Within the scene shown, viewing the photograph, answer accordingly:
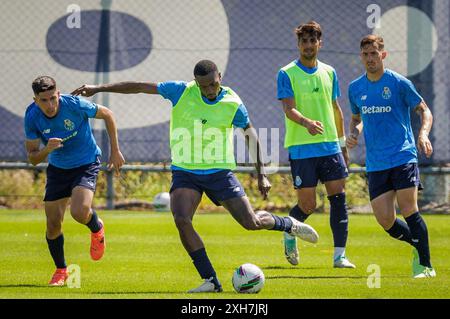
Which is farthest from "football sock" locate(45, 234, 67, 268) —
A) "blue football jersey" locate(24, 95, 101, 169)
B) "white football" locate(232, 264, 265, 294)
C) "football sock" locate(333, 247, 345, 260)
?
"football sock" locate(333, 247, 345, 260)

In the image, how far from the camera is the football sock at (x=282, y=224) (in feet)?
32.6

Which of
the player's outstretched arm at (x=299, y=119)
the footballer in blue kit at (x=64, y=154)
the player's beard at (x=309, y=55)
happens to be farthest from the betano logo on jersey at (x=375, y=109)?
the footballer in blue kit at (x=64, y=154)

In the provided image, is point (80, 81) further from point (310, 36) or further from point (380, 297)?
point (380, 297)

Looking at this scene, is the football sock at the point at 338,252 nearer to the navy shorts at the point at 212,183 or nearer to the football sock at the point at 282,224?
the football sock at the point at 282,224

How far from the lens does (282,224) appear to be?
10039mm

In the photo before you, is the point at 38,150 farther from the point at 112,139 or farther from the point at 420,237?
the point at 420,237

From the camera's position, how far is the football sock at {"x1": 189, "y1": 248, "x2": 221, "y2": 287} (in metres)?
8.90

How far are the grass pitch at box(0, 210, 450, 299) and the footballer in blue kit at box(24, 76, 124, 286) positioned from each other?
1.31ft

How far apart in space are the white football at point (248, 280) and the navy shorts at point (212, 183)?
0.78 m

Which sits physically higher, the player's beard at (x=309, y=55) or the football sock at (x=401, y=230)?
the player's beard at (x=309, y=55)
